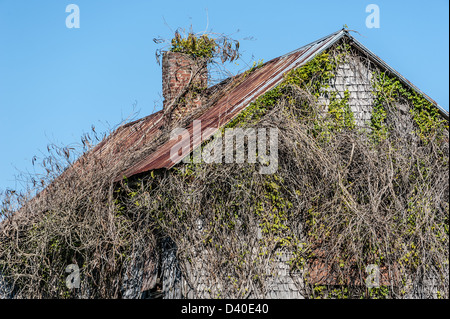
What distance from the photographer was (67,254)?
37.4 ft

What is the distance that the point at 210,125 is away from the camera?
1085cm

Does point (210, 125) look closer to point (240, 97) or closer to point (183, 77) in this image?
point (240, 97)

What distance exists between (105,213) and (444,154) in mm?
6568

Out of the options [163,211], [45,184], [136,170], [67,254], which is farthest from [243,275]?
[45,184]

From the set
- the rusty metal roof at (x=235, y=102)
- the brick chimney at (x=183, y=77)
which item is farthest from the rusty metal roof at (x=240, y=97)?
the brick chimney at (x=183, y=77)

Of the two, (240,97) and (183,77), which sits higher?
(183,77)

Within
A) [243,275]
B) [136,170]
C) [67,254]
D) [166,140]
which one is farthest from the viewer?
[166,140]

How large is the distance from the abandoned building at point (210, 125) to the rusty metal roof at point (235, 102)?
0.07 ft

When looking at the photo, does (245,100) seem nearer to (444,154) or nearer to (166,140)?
(166,140)

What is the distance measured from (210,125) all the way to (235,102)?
881 mm

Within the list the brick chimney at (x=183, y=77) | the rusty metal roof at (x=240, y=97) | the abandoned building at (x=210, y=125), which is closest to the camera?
the abandoned building at (x=210, y=125)

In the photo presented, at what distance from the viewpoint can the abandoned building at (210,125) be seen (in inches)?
394

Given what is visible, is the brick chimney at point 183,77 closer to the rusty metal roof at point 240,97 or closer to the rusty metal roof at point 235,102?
the rusty metal roof at point 235,102

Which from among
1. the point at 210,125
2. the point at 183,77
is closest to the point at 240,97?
the point at 210,125
